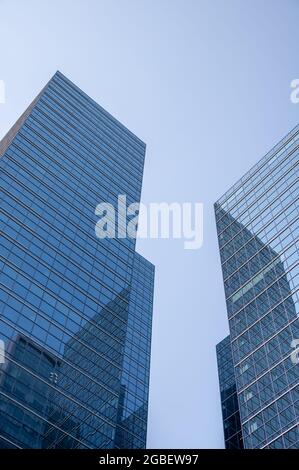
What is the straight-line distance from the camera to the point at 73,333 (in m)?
62.1

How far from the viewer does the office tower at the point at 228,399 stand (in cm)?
8181

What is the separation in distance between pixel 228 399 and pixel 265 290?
22.8 m

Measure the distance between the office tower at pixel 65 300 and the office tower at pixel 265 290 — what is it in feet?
41.9

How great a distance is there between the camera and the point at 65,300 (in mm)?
64125

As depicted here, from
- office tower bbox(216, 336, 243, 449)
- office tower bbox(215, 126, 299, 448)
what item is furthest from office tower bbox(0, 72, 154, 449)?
office tower bbox(216, 336, 243, 449)

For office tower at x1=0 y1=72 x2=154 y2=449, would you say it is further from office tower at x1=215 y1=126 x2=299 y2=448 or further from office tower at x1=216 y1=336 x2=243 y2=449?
office tower at x1=216 y1=336 x2=243 y2=449

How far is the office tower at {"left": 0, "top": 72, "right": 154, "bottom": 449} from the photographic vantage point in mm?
53750

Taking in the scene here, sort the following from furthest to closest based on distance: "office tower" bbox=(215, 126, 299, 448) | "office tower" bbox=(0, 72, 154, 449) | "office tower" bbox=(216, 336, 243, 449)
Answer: "office tower" bbox=(216, 336, 243, 449), "office tower" bbox=(215, 126, 299, 448), "office tower" bbox=(0, 72, 154, 449)

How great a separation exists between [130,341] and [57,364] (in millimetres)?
22203

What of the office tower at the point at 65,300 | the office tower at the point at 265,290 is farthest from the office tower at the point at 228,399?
the office tower at the point at 265,290

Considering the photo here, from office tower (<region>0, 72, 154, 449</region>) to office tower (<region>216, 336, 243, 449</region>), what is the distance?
14743 millimetres

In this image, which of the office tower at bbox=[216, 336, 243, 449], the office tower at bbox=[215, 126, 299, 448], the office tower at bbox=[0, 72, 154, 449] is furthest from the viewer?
the office tower at bbox=[216, 336, 243, 449]
